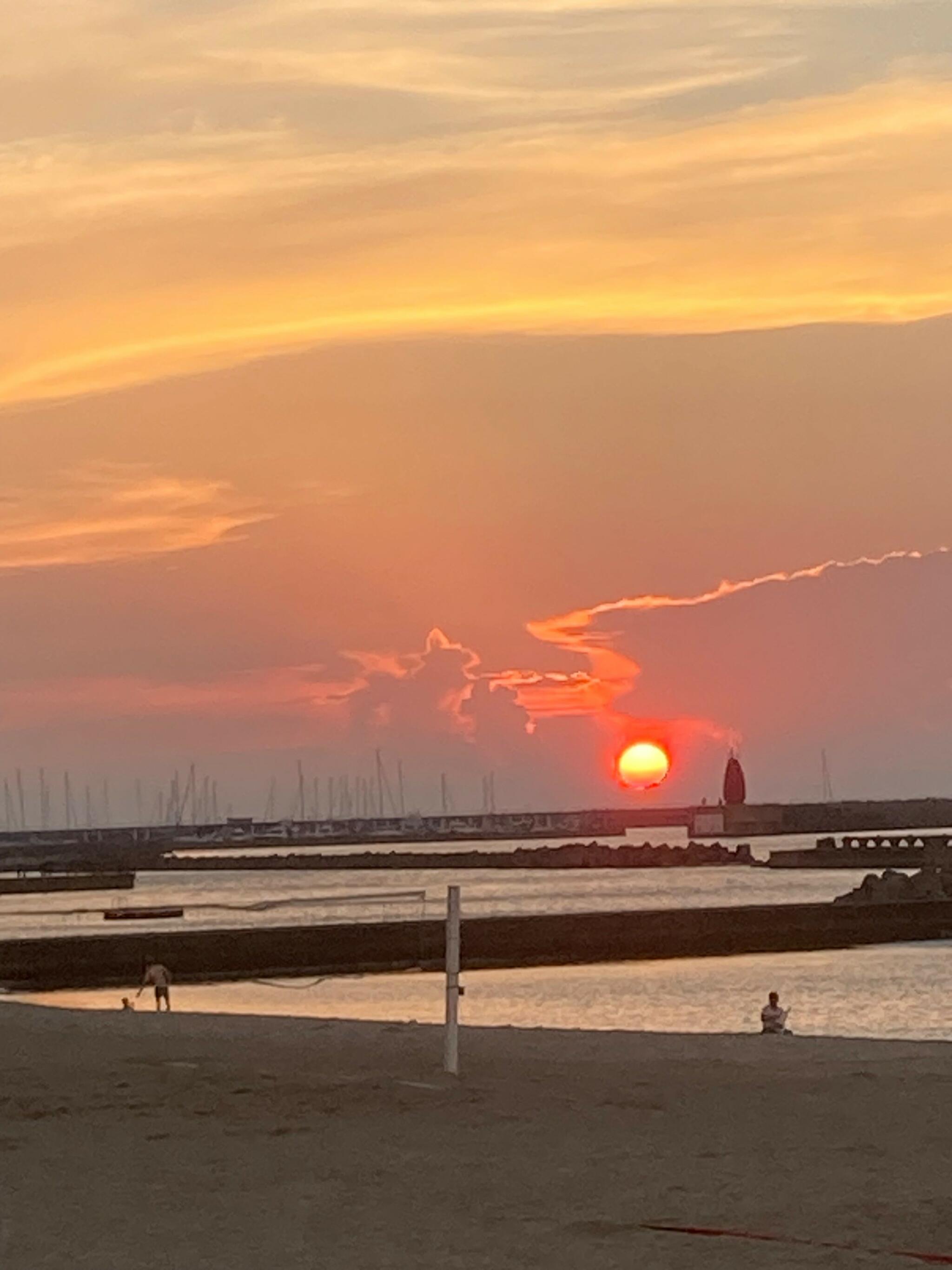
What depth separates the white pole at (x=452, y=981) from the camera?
14609 mm

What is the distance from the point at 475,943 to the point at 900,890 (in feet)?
86.8

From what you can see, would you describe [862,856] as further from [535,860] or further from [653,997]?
[653,997]

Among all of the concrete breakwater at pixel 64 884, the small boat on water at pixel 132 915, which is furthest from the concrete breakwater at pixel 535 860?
the small boat on water at pixel 132 915

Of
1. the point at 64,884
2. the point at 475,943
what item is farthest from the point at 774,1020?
the point at 64,884

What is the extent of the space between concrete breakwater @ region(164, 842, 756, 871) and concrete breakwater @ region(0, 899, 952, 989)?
299 feet

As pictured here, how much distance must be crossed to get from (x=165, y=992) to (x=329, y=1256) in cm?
2540


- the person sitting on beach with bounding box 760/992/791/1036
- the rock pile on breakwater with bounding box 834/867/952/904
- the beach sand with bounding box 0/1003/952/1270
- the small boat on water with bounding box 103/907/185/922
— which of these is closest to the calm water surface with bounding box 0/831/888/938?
the small boat on water with bounding box 103/907/185/922

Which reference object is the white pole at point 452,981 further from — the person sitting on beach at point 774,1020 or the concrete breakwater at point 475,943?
the concrete breakwater at point 475,943

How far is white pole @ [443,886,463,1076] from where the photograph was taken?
47.9 ft

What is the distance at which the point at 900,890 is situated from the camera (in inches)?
3356

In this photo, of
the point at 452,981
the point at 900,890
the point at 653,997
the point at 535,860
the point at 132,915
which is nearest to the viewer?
the point at 452,981

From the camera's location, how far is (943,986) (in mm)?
52281

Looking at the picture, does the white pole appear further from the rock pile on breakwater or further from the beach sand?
the rock pile on breakwater

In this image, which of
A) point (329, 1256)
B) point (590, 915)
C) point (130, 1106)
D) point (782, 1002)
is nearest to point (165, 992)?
point (782, 1002)
